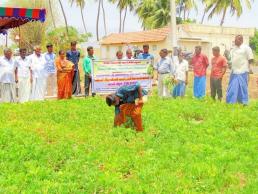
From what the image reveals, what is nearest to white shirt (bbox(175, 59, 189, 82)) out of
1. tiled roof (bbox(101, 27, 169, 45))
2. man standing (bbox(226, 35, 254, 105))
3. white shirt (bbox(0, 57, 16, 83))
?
man standing (bbox(226, 35, 254, 105))

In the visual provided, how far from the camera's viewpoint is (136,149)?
816 centimetres

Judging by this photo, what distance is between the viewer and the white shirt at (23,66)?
43.9 feet

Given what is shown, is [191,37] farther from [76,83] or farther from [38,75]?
[38,75]

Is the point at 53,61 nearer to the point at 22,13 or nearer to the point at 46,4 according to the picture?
the point at 22,13

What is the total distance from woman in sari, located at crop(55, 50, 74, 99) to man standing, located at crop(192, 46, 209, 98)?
11.7ft

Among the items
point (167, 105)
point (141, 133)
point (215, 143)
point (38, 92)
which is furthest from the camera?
point (38, 92)

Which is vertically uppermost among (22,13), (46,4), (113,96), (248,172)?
(46,4)

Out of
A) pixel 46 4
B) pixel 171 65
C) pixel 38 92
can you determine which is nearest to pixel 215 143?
pixel 171 65

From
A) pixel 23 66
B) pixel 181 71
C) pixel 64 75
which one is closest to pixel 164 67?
pixel 181 71

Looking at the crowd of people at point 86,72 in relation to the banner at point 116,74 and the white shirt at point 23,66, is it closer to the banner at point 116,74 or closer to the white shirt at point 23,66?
the white shirt at point 23,66

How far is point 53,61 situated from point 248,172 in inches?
331

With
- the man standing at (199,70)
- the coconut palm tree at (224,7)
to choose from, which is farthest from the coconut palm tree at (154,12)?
the man standing at (199,70)

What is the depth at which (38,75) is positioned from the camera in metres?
13.8

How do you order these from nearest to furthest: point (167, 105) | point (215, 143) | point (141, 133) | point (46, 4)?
point (215, 143)
point (141, 133)
point (167, 105)
point (46, 4)
